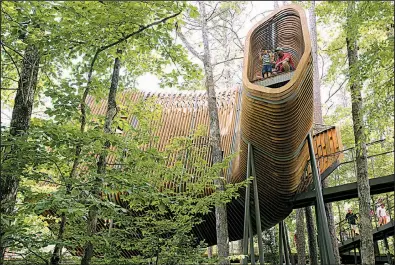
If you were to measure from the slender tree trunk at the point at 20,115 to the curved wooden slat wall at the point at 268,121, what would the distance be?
5.43 feet

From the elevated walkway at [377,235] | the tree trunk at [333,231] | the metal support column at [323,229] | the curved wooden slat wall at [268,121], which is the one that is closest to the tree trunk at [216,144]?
the curved wooden slat wall at [268,121]

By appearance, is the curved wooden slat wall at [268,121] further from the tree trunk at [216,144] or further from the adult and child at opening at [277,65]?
the tree trunk at [216,144]

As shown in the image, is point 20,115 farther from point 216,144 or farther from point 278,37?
point 278,37

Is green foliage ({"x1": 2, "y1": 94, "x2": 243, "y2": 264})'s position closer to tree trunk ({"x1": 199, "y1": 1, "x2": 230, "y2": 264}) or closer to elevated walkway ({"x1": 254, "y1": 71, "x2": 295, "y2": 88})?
elevated walkway ({"x1": 254, "y1": 71, "x2": 295, "y2": 88})

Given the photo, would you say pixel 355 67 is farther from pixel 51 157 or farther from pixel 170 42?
pixel 51 157

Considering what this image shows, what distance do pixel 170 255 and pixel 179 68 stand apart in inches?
78.1

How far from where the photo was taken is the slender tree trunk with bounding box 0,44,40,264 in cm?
252

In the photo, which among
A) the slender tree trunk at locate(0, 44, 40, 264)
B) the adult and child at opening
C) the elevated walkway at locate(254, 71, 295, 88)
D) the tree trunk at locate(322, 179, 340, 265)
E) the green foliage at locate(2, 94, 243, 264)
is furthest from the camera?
the tree trunk at locate(322, 179, 340, 265)

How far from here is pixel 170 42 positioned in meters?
3.19

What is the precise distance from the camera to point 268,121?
4.72 meters

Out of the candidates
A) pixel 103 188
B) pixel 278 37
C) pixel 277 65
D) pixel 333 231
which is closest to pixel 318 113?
pixel 278 37

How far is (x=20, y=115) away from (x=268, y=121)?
120 inches

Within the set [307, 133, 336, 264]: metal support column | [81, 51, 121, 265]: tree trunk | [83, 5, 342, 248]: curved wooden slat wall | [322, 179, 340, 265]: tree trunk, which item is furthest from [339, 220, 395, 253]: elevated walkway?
[81, 51, 121, 265]: tree trunk

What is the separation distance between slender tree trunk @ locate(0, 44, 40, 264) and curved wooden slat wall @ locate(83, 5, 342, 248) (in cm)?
166
